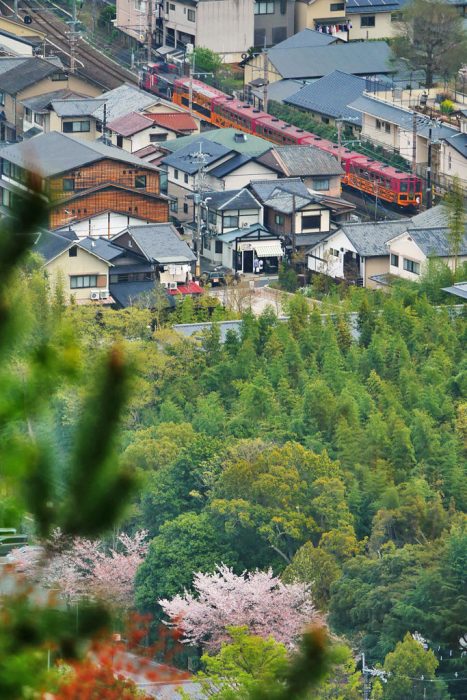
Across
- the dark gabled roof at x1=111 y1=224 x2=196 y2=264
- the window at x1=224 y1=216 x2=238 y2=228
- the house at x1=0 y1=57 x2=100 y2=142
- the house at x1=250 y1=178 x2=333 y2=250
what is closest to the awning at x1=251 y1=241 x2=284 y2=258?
the house at x1=250 y1=178 x2=333 y2=250

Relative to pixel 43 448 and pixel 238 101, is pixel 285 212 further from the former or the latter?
pixel 43 448

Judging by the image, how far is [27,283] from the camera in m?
26.2

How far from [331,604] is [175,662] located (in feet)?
5.52

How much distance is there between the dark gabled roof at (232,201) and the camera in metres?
32.8

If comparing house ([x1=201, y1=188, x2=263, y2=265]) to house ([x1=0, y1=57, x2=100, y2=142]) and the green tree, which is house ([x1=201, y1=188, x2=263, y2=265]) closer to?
house ([x1=0, y1=57, x2=100, y2=142])

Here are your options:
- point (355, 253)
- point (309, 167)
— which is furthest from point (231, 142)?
point (355, 253)

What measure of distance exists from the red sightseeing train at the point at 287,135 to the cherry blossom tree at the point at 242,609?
1898 centimetres

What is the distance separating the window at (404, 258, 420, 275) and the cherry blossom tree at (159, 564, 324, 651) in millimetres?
13777

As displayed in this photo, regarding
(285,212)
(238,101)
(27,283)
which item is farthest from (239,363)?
(238,101)

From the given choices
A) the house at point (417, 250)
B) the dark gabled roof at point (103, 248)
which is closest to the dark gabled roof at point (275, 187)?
the house at point (417, 250)

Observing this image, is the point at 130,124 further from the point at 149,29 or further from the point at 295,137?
the point at 149,29

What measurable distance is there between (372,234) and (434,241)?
1.39 m

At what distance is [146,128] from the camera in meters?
37.2

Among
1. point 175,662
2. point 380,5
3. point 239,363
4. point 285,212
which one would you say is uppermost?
point 380,5
